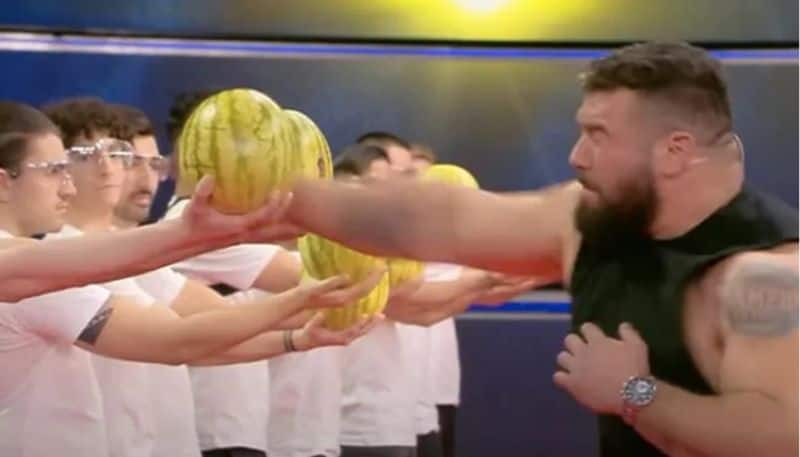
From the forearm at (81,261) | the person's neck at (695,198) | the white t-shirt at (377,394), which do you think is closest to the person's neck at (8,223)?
the forearm at (81,261)

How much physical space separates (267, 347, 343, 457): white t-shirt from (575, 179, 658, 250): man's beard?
1944mm

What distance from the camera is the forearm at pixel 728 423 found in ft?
7.16

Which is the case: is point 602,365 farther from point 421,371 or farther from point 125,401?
point 421,371

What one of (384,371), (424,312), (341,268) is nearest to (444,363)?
(384,371)

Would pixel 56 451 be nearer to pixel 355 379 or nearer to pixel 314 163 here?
pixel 314 163

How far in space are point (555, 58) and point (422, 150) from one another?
928 millimetres

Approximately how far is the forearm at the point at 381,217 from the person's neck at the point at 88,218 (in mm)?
965

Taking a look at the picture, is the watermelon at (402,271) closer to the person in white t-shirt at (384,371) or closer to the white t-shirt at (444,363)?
the person in white t-shirt at (384,371)

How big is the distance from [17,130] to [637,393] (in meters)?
1.36

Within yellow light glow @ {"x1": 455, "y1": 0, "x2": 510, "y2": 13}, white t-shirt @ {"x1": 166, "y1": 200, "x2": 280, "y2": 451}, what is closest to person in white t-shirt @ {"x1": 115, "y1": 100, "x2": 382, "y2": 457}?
white t-shirt @ {"x1": 166, "y1": 200, "x2": 280, "y2": 451}

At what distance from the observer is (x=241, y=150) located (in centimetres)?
252

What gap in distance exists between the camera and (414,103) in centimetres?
638

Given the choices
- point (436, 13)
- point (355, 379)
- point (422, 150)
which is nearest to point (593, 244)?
point (355, 379)

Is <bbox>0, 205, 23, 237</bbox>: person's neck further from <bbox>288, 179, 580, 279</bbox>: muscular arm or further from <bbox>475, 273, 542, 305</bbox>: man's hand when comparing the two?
<bbox>475, 273, 542, 305</bbox>: man's hand
